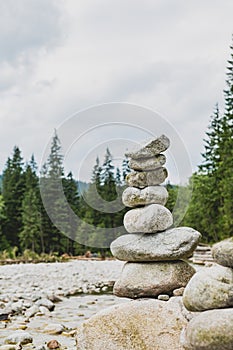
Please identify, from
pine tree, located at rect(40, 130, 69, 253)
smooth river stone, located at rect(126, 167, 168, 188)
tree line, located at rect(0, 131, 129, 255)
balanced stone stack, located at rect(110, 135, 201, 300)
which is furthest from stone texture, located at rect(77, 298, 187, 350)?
pine tree, located at rect(40, 130, 69, 253)

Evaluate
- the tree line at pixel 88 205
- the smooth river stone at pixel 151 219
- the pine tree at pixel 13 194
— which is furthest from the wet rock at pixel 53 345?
the pine tree at pixel 13 194

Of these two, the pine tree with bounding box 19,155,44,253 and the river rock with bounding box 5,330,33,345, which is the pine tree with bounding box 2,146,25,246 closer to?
the pine tree with bounding box 19,155,44,253

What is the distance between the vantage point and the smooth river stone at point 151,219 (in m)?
6.90

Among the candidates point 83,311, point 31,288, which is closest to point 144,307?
point 83,311

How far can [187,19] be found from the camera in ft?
37.8

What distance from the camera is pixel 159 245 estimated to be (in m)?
6.81

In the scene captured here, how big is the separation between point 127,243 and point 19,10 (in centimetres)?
721

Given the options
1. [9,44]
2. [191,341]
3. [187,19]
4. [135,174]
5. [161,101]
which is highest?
[9,44]

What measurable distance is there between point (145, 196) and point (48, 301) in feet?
15.1

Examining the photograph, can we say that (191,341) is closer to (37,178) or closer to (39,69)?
(39,69)

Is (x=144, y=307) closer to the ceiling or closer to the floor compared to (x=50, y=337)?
closer to the ceiling

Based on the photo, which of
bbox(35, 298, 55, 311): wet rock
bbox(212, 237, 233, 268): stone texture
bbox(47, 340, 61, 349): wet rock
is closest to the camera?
bbox(212, 237, 233, 268): stone texture

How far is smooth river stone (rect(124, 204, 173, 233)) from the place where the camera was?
690 centimetres

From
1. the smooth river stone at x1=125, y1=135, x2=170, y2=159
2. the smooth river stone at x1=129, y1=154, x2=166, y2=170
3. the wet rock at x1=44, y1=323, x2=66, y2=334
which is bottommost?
the wet rock at x1=44, y1=323, x2=66, y2=334
